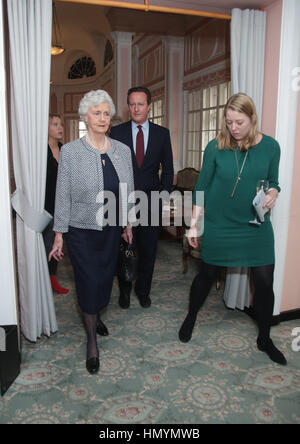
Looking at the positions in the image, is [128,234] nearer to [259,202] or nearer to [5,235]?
[5,235]

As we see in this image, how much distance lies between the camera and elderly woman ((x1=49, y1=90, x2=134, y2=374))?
232 cm

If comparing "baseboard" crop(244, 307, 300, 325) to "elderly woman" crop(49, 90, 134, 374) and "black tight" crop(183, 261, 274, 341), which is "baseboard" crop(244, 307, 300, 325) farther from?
"elderly woman" crop(49, 90, 134, 374)

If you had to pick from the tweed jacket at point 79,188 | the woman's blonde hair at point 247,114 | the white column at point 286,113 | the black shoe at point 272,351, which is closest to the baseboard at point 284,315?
the white column at point 286,113

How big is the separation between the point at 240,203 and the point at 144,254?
121 centimetres

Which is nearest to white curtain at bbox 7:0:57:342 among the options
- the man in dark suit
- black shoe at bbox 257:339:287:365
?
the man in dark suit

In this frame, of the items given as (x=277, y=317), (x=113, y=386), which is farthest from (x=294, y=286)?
(x=113, y=386)

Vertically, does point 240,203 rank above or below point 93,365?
above

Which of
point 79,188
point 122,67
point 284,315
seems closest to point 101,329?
point 79,188

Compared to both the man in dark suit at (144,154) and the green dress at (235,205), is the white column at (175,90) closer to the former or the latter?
the man in dark suit at (144,154)

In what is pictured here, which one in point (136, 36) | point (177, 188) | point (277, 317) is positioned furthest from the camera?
point (136, 36)

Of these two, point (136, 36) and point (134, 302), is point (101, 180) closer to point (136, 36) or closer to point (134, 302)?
point (134, 302)

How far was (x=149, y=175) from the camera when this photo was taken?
325 centimetres

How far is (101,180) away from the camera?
234 centimetres

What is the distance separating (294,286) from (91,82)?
12.8 meters
